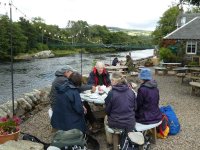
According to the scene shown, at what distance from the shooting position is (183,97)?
1141 cm

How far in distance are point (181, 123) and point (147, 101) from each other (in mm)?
2234

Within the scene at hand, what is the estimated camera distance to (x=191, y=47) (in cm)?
2362

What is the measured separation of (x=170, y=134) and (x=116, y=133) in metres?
1.85

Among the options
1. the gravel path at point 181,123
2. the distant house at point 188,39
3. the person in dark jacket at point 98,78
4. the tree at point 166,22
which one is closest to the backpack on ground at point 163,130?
the gravel path at point 181,123

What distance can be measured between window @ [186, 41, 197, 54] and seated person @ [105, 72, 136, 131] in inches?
752

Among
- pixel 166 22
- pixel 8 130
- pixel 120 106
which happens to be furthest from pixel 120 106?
pixel 166 22

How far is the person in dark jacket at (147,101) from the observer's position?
5.98m

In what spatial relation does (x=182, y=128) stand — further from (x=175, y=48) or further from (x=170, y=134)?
(x=175, y=48)

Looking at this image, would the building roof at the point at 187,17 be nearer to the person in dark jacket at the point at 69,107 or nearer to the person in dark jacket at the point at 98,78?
the person in dark jacket at the point at 98,78

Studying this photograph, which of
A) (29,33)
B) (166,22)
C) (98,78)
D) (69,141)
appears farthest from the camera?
(29,33)

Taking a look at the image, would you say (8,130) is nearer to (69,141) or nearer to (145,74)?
(69,141)

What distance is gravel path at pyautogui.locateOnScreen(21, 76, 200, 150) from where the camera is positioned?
6309 mm

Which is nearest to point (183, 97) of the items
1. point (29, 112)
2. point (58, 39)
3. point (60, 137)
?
point (29, 112)

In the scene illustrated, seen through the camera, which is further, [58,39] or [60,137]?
[58,39]
